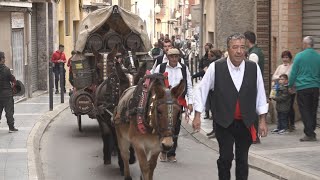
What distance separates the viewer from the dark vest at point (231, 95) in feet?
26.6

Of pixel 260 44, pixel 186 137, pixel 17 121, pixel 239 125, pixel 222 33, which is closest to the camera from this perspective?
pixel 239 125

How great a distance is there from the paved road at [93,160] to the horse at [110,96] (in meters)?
0.41

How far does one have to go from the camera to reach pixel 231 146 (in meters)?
8.24

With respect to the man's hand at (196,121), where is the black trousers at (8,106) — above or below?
below

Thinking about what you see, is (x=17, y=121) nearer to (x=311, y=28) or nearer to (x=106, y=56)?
(x=106, y=56)

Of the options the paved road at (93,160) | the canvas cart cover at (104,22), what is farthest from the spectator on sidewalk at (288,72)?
the canvas cart cover at (104,22)

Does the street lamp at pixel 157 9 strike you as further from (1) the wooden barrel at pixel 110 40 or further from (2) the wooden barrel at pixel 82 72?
(2) the wooden barrel at pixel 82 72

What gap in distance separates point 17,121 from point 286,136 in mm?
6577

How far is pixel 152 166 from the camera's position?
919 centimetres

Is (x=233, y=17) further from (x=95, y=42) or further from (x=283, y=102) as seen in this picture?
(x=95, y=42)

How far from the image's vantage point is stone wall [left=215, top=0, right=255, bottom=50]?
2283 centimetres

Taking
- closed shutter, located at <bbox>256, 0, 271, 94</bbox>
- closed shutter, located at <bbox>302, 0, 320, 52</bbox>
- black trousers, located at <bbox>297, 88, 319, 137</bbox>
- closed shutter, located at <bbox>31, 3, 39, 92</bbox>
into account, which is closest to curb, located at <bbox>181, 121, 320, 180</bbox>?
black trousers, located at <bbox>297, 88, 319, 137</bbox>

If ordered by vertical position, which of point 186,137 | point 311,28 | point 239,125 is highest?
point 311,28

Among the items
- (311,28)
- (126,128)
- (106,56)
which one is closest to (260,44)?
(311,28)
